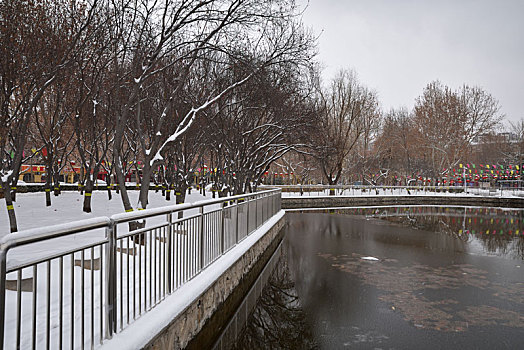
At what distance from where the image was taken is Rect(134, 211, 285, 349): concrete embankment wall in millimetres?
4519

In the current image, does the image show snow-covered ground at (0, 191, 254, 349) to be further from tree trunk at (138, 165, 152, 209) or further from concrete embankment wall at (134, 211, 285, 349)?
tree trunk at (138, 165, 152, 209)

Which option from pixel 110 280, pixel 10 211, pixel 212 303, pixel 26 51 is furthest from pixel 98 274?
pixel 26 51

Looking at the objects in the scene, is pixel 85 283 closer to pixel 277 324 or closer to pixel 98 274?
pixel 98 274

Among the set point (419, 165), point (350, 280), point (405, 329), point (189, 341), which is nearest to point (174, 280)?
point (189, 341)

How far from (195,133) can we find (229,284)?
14.4 meters

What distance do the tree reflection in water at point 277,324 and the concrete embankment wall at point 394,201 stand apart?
74.4 feet

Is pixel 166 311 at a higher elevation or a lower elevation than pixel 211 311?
higher

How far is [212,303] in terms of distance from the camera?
20.7 ft

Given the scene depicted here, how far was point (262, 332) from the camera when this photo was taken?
249 inches

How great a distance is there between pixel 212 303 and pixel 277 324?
1187 mm

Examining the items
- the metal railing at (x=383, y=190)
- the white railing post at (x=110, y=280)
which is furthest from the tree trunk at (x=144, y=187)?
the metal railing at (x=383, y=190)

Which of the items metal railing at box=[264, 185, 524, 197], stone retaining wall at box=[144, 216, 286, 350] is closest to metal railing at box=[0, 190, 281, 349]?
stone retaining wall at box=[144, 216, 286, 350]

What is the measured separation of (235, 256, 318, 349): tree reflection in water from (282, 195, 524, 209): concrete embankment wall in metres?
22.7

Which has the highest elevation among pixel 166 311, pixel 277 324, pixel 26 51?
pixel 26 51
